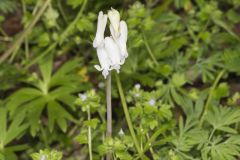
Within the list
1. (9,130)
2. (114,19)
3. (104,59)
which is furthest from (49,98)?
(114,19)

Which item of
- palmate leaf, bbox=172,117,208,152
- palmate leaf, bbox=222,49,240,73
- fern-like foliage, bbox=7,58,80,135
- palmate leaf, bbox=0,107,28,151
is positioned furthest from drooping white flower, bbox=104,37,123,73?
palmate leaf, bbox=222,49,240,73

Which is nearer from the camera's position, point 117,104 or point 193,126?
point 193,126

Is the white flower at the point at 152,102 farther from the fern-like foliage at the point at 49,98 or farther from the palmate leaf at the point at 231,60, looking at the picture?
the palmate leaf at the point at 231,60

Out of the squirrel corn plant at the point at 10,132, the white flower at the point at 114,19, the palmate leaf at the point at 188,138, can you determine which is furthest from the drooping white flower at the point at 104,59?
the squirrel corn plant at the point at 10,132

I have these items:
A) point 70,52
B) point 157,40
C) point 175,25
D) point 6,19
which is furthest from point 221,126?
point 6,19

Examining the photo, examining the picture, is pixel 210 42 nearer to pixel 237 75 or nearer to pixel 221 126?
pixel 237 75

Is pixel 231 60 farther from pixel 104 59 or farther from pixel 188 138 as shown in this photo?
pixel 104 59

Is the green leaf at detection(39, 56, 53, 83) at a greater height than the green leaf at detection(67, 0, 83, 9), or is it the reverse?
the green leaf at detection(67, 0, 83, 9)

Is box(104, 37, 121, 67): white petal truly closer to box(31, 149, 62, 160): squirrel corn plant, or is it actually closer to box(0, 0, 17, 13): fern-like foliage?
box(31, 149, 62, 160): squirrel corn plant
